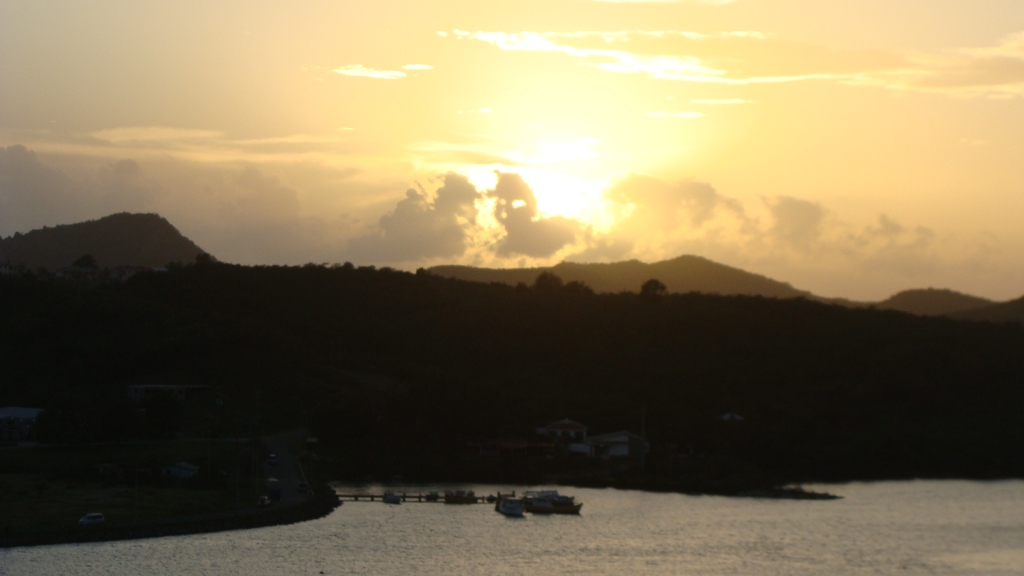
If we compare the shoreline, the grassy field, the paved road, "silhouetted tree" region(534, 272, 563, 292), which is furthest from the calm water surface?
"silhouetted tree" region(534, 272, 563, 292)

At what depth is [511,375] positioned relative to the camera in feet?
208

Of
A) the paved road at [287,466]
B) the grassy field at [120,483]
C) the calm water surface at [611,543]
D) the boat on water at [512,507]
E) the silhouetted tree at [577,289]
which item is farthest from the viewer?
the silhouetted tree at [577,289]

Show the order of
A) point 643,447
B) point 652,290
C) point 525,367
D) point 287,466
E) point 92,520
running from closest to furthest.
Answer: point 92,520, point 287,466, point 643,447, point 525,367, point 652,290

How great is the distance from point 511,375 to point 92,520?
120 ft

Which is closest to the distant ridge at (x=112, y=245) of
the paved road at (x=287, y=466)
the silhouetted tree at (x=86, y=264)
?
the silhouetted tree at (x=86, y=264)

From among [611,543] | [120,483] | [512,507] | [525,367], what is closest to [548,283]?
[525,367]

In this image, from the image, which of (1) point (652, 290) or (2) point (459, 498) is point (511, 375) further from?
(2) point (459, 498)

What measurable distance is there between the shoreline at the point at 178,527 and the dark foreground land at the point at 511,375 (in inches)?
375

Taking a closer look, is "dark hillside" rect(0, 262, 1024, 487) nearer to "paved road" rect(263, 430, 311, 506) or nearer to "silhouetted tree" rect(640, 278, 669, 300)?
"silhouetted tree" rect(640, 278, 669, 300)

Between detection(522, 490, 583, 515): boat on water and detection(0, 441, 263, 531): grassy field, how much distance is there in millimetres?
9292

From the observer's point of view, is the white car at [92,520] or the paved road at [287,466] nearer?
the white car at [92,520]

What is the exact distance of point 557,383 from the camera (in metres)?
63.5

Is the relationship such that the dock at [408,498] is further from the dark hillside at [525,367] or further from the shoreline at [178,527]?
the dark hillside at [525,367]

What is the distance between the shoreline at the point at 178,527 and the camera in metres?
27.3
